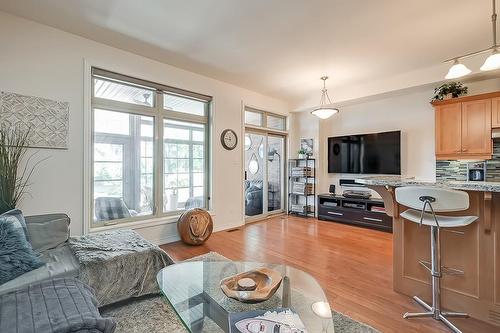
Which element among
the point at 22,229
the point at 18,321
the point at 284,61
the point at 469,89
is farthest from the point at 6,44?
the point at 469,89

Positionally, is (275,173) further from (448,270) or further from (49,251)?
(49,251)

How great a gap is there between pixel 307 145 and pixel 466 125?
111 inches

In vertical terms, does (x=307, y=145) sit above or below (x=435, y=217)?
above

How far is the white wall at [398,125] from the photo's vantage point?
14.1 ft

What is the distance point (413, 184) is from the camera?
6.55ft

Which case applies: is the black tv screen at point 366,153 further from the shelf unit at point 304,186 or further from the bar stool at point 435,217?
the bar stool at point 435,217

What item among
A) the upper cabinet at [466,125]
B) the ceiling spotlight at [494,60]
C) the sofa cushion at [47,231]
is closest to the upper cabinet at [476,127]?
the upper cabinet at [466,125]

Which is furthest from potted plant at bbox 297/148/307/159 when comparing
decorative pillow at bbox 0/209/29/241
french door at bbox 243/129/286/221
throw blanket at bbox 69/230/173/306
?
decorative pillow at bbox 0/209/29/241

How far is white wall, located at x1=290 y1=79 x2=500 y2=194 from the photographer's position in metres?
4.30

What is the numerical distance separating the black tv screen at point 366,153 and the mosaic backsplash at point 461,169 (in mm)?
620

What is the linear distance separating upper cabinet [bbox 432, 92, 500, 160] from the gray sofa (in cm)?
494

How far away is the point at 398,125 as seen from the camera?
15.3 feet

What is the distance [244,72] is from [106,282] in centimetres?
339

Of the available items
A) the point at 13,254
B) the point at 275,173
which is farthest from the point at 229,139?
the point at 13,254
